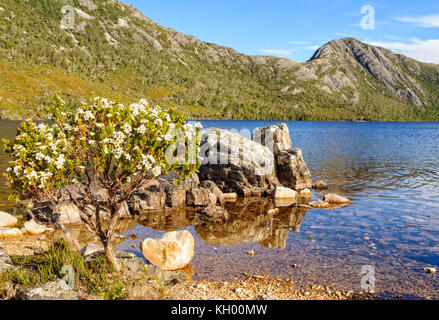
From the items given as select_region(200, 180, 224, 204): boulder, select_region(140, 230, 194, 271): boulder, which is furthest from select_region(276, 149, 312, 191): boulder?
select_region(140, 230, 194, 271): boulder

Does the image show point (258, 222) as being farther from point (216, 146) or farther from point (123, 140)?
point (123, 140)

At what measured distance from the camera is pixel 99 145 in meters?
11.1

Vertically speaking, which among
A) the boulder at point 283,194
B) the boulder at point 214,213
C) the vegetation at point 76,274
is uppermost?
the vegetation at point 76,274

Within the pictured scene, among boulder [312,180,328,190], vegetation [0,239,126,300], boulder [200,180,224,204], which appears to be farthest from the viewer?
boulder [312,180,328,190]

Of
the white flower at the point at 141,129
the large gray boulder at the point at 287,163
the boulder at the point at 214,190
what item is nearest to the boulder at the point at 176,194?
the boulder at the point at 214,190

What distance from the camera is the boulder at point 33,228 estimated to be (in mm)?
20547

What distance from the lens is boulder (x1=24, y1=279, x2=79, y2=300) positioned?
31.9 ft

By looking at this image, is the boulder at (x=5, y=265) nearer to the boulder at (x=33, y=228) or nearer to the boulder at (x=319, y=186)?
the boulder at (x=33, y=228)

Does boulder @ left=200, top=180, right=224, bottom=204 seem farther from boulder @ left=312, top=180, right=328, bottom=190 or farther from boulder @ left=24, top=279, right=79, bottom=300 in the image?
boulder @ left=24, top=279, right=79, bottom=300

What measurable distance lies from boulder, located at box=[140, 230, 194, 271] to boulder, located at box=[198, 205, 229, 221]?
848cm

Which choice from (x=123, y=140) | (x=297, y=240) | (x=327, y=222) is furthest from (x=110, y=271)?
(x=327, y=222)

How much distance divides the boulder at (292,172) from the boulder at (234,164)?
1.92 metres
